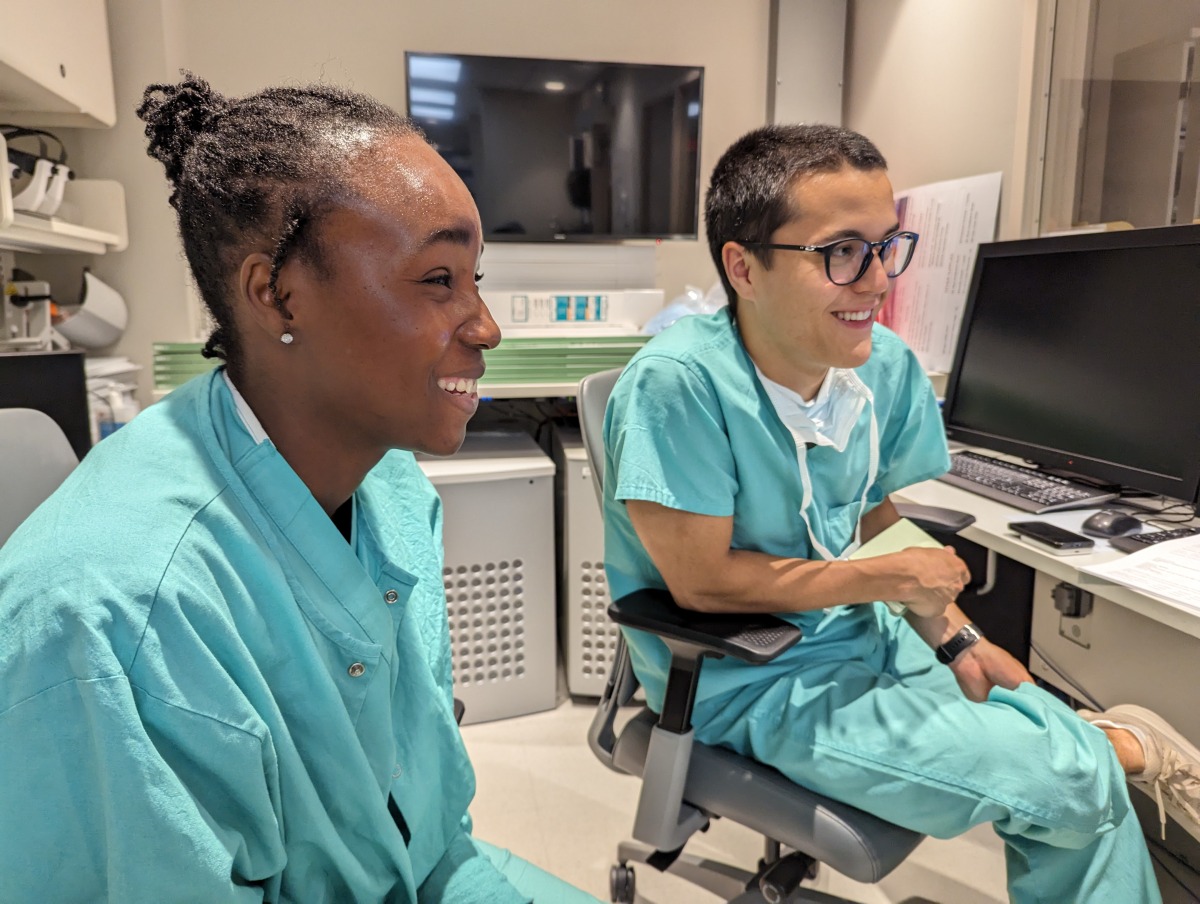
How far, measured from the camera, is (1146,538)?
124cm

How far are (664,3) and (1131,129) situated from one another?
1617 mm

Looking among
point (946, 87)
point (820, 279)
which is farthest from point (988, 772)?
point (946, 87)

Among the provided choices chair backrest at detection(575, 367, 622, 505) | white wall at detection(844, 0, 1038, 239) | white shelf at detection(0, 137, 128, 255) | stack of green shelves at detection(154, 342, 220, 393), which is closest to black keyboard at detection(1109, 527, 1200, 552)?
chair backrest at detection(575, 367, 622, 505)

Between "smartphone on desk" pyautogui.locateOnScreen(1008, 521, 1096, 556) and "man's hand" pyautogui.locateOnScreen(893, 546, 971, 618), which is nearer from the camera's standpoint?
"man's hand" pyautogui.locateOnScreen(893, 546, 971, 618)

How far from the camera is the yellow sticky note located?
1.16 m

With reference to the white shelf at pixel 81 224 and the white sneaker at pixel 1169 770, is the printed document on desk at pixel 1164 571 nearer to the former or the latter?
the white sneaker at pixel 1169 770

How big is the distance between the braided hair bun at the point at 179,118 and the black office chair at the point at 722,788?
0.71 meters

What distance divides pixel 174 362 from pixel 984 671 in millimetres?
1799

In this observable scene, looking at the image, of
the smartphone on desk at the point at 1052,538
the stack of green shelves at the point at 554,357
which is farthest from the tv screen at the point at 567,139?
the smartphone on desk at the point at 1052,538

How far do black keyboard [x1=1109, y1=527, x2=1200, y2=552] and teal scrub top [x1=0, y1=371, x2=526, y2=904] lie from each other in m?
1.11

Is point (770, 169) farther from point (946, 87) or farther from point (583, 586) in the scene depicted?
point (946, 87)

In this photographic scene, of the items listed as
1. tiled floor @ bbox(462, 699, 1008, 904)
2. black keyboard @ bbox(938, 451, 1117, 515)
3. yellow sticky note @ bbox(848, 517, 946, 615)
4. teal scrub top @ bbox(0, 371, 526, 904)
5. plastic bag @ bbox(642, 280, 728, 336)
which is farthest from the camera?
plastic bag @ bbox(642, 280, 728, 336)

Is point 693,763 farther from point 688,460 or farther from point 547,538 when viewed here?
point 547,538

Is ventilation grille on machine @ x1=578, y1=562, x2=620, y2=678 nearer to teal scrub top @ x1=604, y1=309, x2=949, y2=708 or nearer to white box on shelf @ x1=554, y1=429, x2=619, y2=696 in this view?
white box on shelf @ x1=554, y1=429, x2=619, y2=696
